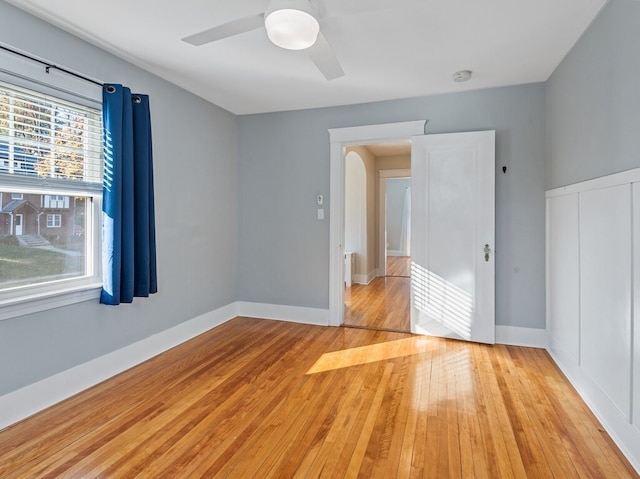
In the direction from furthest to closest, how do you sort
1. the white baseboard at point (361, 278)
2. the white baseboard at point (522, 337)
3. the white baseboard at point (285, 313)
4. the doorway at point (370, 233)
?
the white baseboard at point (361, 278)
the doorway at point (370, 233)
the white baseboard at point (285, 313)
the white baseboard at point (522, 337)

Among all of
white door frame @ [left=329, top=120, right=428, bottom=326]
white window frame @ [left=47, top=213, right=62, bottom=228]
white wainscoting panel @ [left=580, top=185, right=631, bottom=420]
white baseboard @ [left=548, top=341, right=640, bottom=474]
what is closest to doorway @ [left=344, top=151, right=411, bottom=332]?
white door frame @ [left=329, top=120, right=428, bottom=326]

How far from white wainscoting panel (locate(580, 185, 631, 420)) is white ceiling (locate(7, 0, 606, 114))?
120cm

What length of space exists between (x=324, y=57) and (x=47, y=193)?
6.66 ft

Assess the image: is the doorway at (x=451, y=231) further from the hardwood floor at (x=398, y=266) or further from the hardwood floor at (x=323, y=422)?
the hardwood floor at (x=398, y=266)

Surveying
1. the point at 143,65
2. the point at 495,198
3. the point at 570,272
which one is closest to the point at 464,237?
the point at 495,198

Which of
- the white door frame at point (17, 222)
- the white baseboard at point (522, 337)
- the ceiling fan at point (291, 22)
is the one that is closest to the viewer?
the ceiling fan at point (291, 22)

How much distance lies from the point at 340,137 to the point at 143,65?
6.64 ft

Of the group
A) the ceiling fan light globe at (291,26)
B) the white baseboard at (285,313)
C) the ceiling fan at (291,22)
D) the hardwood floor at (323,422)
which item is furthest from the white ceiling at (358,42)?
the white baseboard at (285,313)

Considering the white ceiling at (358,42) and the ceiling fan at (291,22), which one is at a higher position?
the white ceiling at (358,42)

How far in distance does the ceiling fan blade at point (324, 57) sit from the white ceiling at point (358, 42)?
14 cm

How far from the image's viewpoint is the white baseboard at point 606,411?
71.0 inches

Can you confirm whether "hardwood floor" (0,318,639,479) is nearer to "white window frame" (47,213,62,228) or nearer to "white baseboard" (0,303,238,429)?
"white baseboard" (0,303,238,429)

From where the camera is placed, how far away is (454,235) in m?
3.57

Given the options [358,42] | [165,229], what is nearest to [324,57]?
[358,42]
